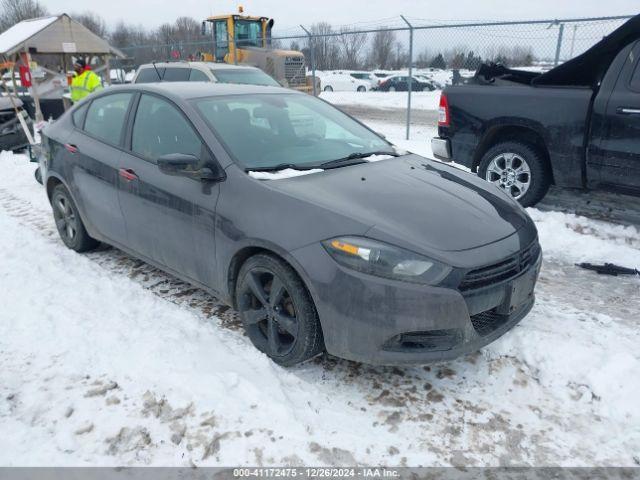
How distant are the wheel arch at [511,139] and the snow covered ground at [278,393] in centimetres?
217

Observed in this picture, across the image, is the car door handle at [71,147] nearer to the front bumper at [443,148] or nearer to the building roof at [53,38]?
the front bumper at [443,148]

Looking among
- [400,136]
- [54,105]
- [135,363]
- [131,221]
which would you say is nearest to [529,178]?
[131,221]

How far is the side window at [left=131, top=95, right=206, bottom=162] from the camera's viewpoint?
3.52 metres

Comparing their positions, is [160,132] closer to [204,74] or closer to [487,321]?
[487,321]

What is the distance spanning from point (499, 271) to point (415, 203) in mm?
605

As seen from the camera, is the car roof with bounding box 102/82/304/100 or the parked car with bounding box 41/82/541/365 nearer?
the parked car with bounding box 41/82/541/365

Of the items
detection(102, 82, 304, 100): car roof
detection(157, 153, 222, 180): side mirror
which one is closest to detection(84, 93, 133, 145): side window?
detection(102, 82, 304, 100): car roof

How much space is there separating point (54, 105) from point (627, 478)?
13.5 m

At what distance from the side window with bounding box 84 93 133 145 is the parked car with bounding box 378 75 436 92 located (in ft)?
86.2

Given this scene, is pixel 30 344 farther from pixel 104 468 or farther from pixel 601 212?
pixel 601 212

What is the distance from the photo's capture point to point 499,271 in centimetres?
276

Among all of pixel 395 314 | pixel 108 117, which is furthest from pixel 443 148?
pixel 395 314

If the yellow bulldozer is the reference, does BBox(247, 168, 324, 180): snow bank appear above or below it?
below

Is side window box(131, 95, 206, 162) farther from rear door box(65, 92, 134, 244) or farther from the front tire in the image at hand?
the front tire
